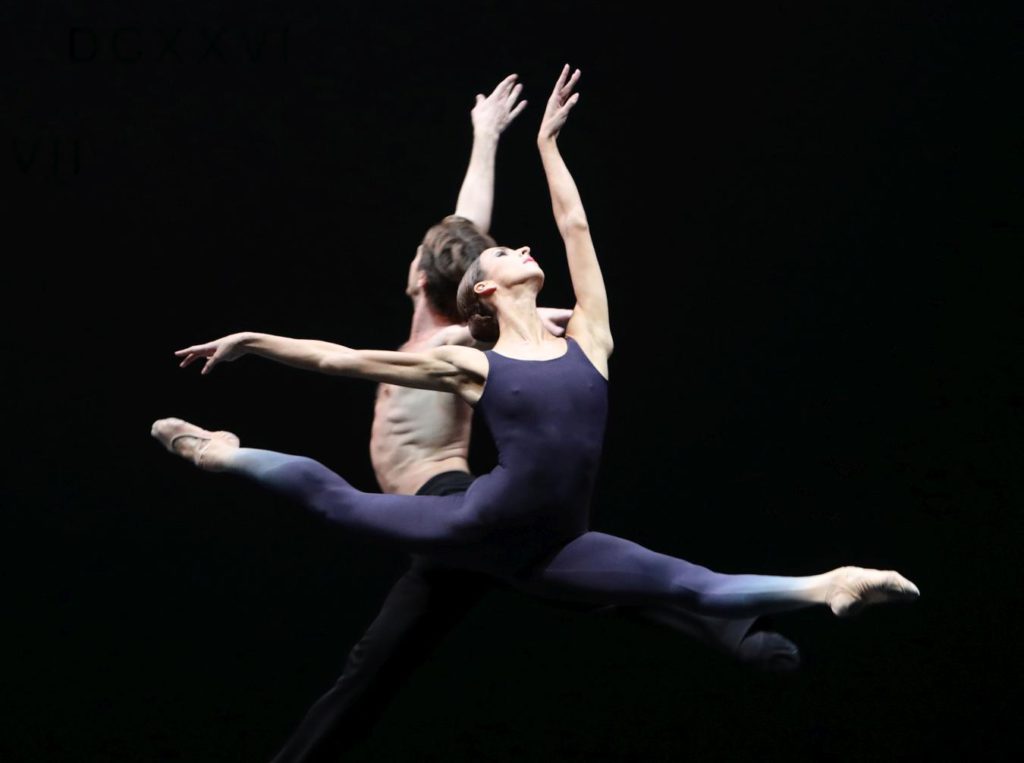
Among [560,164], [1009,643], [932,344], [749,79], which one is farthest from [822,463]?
[560,164]

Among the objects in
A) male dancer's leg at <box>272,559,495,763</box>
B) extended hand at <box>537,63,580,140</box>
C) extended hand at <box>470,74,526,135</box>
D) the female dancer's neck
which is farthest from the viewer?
extended hand at <box>470,74,526,135</box>

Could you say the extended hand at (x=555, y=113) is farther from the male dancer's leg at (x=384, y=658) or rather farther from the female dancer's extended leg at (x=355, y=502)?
the male dancer's leg at (x=384, y=658)

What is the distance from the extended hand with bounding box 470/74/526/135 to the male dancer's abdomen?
0.78 m

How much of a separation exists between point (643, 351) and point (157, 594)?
1649 millimetres

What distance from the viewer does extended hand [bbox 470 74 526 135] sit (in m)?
4.43

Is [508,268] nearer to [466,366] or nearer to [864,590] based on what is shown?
[466,366]

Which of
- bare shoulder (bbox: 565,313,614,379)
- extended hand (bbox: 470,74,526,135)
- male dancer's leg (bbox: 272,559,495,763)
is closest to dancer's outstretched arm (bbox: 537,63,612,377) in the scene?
bare shoulder (bbox: 565,313,614,379)

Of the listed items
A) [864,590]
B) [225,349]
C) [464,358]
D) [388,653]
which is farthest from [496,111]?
[864,590]

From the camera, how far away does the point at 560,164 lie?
3.99m

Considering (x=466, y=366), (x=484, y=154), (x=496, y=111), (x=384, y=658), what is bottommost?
(x=384, y=658)

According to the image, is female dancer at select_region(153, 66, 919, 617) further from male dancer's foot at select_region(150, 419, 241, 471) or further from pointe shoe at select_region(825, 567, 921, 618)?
pointe shoe at select_region(825, 567, 921, 618)

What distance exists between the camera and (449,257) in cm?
405

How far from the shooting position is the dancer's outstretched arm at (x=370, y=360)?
3631mm

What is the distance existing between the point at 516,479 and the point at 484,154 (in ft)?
3.72
